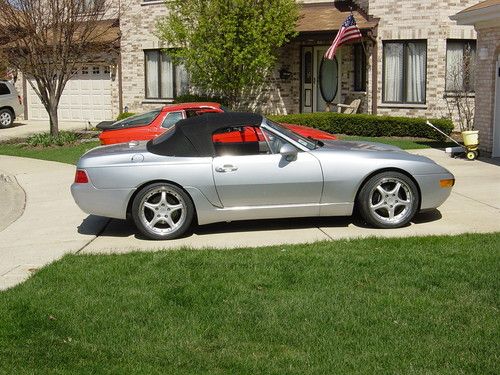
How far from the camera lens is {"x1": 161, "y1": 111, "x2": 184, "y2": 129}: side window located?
14758 millimetres

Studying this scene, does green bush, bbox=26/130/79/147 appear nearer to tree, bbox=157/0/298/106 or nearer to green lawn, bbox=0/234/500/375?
tree, bbox=157/0/298/106

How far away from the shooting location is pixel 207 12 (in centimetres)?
2080

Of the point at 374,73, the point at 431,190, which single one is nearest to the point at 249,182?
the point at 431,190

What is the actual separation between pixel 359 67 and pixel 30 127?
1166 cm

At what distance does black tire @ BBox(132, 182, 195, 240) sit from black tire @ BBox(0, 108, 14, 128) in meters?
19.5

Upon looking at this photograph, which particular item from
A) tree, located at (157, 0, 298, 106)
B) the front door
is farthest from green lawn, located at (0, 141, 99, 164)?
the front door

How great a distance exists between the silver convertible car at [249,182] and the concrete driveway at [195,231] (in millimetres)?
224

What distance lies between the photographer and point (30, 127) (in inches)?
1030

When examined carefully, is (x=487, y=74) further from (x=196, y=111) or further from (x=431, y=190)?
(x=431, y=190)

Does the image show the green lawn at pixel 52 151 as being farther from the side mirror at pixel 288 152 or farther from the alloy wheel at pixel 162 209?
the side mirror at pixel 288 152

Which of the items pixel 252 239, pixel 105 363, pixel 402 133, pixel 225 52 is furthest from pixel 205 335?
pixel 225 52

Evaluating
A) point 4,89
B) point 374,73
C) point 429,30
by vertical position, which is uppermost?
point 429,30

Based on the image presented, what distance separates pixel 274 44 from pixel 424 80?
4.31 m

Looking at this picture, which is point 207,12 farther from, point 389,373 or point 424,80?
point 389,373
